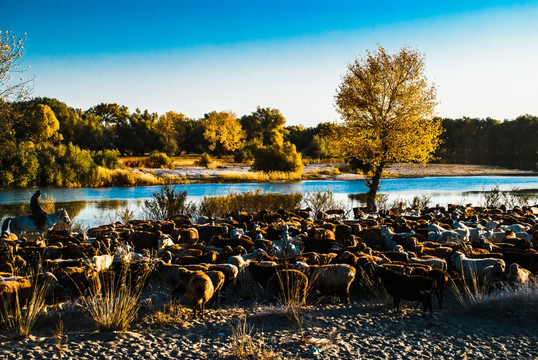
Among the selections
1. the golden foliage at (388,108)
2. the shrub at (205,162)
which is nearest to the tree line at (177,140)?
the shrub at (205,162)

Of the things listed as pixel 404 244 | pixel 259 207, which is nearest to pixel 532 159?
pixel 259 207

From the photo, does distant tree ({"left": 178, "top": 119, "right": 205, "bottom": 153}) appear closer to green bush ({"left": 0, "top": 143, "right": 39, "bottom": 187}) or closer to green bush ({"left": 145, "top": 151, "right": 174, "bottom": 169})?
green bush ({"left": 145, "top": 151, "right": 174, "bottom": 169})

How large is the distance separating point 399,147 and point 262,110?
74.1 meters

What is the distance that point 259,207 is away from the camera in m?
23.3

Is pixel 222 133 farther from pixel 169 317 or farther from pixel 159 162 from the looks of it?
pixel 169 317

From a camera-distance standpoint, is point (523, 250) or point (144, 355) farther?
point (523, 250)

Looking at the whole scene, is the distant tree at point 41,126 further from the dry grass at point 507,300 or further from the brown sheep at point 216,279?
the dry grass at point 507,300

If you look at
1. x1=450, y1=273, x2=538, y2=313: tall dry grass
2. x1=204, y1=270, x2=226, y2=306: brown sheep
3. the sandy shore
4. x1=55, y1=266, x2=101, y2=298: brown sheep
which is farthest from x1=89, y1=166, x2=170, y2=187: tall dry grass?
x1=450, y1=273, x2=538, y2=313: tall dry grass

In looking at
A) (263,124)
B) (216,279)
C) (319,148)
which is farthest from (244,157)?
(216,279)

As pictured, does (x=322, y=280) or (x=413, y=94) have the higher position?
(x=413, y=94)

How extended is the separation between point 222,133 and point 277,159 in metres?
29.2

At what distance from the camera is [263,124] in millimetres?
96625

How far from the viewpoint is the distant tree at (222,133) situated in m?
85.8

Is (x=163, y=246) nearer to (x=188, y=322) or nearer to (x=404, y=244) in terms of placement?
(x=188, y=322)
